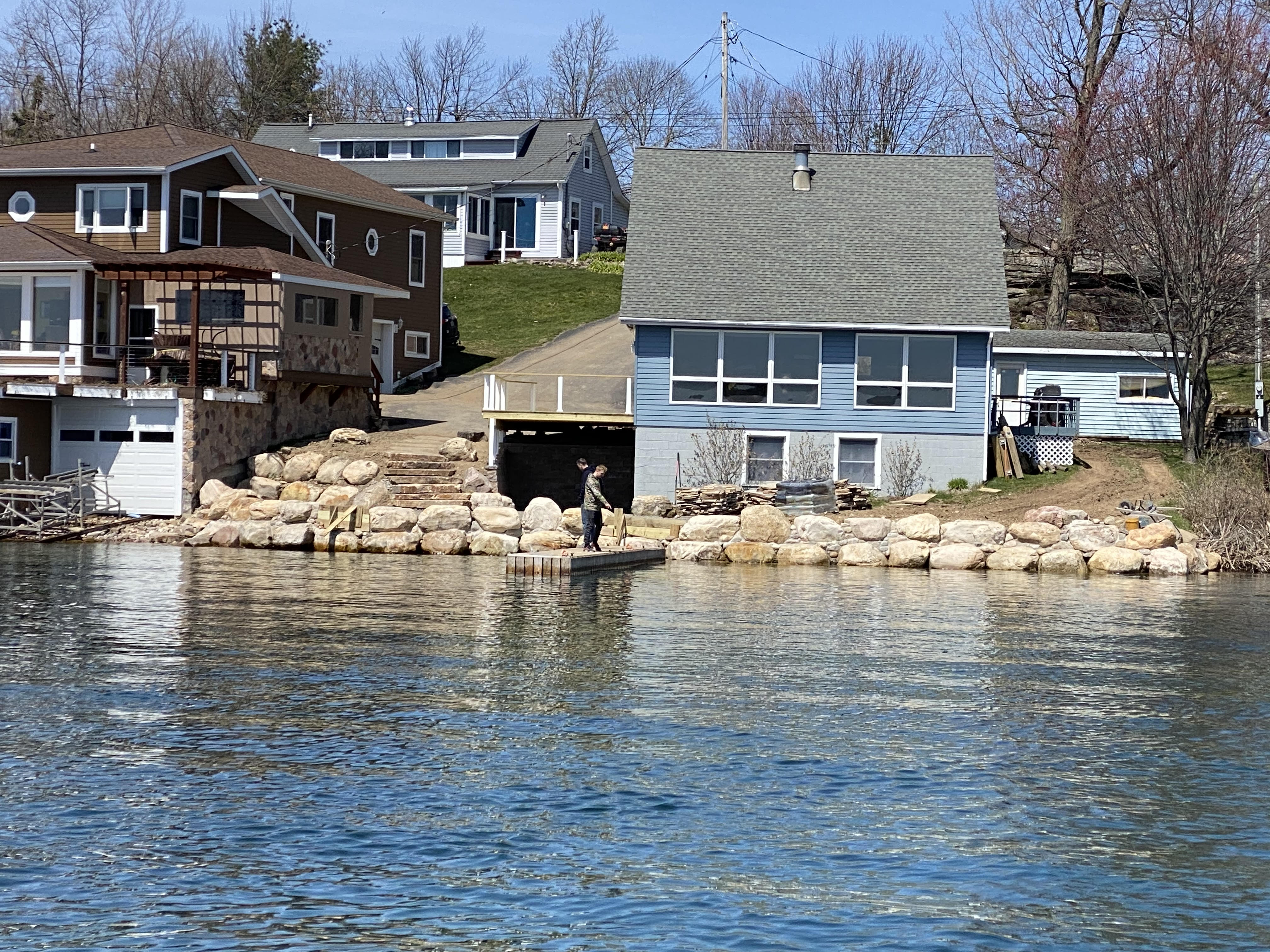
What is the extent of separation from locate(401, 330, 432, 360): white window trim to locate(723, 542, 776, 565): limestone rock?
21.3 m

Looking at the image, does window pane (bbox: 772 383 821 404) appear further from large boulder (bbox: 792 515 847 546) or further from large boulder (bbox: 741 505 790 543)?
large boulder (bbox: 741 505 790 543)

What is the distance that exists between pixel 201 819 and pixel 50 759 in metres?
2.47

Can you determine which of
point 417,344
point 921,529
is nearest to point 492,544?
point 921,529

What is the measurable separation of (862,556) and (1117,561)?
530 centimetres

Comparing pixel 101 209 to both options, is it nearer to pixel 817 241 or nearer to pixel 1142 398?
pixel 817 241

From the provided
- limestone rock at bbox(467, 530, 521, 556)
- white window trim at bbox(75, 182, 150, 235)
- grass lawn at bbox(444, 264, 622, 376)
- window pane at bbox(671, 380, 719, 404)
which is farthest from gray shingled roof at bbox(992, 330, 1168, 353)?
white window trim at bbox(75, 182, 150, 235)

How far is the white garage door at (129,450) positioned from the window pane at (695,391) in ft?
40.0

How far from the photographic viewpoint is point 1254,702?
56.8 ft

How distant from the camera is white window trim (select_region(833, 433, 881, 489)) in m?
38.2

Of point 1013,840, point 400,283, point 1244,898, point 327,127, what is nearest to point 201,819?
point 1013,840

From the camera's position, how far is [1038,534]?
3325 centimetres

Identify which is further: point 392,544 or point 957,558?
point 392,544

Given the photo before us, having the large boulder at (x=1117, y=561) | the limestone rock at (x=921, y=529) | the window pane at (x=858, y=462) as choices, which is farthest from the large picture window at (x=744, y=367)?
the large boulder at (x=1117, y=561)

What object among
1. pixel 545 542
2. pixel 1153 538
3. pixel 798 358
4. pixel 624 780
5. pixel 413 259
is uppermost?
pixel 413 259
